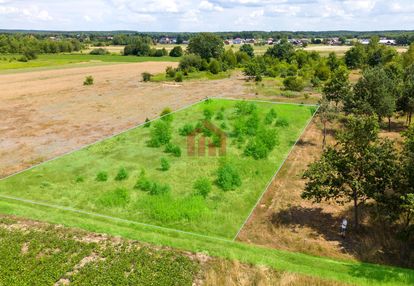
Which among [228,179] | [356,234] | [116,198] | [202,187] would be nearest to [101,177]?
[116,198]

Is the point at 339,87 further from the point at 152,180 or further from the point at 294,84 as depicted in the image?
the point at 294,84

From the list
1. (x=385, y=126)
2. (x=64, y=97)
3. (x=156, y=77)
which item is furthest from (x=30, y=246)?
(x=156, y=77)

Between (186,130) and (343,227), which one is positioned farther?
(186,130)

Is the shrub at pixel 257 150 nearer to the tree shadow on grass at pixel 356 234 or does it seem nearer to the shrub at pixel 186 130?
the shrub at pixel 186 130

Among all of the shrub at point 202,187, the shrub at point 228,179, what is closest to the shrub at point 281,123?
the shrub at point 228,179

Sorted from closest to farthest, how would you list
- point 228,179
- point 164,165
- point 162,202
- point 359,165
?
point 359,165
point 162,202
point 228,179
point 164,165

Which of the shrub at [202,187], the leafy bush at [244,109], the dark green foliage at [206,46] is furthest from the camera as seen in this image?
the dark green foliage at [206,46]
